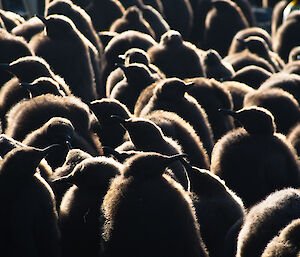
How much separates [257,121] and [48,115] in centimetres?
124

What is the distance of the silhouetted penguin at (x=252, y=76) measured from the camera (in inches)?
227

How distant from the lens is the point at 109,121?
461 cm

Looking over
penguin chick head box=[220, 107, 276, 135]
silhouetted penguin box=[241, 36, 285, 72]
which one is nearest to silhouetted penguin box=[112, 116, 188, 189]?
penguin chick head box=[220, 107, 276, 135]

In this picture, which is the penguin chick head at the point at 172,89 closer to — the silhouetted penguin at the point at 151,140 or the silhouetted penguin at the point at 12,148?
the silhouetted penguin at the point at 151,140

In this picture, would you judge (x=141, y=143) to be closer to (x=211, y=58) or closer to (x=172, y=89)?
(x=172, y=89)

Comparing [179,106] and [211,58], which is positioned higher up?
[179,106]

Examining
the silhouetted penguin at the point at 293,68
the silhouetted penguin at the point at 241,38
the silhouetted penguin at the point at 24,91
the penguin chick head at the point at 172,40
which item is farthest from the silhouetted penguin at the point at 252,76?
the silhouetted penguin at the point at 24,91

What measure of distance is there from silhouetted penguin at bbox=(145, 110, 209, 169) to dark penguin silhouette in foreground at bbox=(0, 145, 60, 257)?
4.16 feet

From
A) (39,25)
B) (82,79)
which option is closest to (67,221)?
(82,79)

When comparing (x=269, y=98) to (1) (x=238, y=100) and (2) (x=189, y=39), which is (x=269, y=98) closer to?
(1) (x=238, y=100)

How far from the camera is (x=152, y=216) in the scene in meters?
3.00

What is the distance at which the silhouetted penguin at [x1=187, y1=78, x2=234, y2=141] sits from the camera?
16.1 feet

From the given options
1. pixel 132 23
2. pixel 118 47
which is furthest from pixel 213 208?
pixel 132 23

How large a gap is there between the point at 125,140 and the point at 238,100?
1.18 metres
